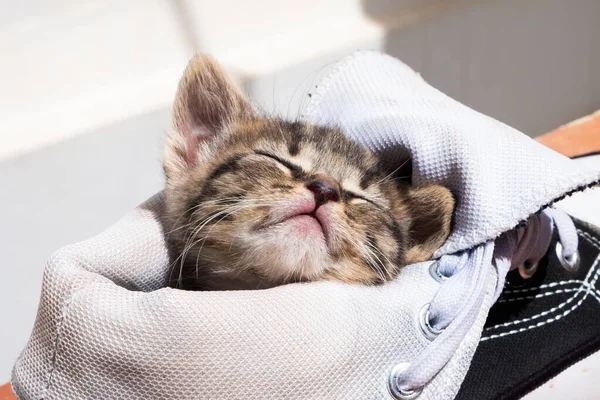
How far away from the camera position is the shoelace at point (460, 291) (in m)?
0.62

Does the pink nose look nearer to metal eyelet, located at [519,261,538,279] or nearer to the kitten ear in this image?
the kitten ear

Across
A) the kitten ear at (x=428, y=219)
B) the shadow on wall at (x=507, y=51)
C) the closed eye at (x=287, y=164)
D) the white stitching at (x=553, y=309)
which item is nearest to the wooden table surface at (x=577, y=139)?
the shadow on wall at (x=507, y=51)

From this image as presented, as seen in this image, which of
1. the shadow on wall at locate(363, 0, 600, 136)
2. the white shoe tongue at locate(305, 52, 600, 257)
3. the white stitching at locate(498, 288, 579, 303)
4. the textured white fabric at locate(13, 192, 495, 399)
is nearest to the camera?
the textured white fabric at locate(13, 192, 495, 399)

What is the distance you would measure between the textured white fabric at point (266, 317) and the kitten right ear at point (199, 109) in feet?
0.33

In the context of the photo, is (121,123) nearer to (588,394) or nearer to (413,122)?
(413,122)

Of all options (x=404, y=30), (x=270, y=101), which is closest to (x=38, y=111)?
(x=270, y=101)

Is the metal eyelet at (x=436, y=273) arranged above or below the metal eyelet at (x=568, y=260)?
above

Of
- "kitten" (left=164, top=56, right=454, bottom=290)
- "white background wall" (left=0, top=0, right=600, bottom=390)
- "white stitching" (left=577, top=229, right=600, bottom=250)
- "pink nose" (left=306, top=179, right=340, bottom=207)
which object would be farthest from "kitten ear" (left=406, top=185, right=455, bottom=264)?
"white background wall" (left=0, top=0, right=600, bottom=390)

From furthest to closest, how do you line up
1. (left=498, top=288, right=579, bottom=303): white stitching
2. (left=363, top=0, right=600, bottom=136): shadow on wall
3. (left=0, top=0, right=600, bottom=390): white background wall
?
(left=363, top=0, right=600, bottom=136): shadow on wall → (left=0, top=0, right=600, bottom=390): white background wall → (left=498, top=288, right=579, bottom=303): white stitching

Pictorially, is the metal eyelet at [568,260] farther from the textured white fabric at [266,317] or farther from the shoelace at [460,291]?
the textured white fabric at [266,317]

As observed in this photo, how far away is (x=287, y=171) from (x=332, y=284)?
0.15 meters

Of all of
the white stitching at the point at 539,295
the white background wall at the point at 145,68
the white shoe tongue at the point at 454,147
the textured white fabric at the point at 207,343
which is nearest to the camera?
the textured white fabric at the point at 207,343

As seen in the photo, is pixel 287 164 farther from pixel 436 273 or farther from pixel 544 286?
pixel 544 286

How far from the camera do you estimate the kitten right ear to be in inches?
31.4
